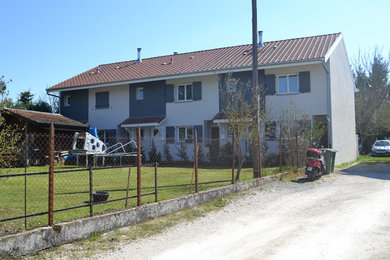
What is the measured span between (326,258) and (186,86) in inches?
737

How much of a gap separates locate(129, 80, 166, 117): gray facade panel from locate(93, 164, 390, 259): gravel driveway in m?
14.0

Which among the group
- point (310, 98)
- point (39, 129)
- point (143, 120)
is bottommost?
point (39, 129)

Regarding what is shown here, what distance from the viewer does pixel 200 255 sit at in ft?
17.5

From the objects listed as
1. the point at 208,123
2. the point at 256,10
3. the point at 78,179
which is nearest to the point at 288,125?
the point at 256,10

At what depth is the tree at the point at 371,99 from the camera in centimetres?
3367

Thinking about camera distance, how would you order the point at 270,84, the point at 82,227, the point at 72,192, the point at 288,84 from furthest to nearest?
the point at 270,84 → the point at 288,84 → the point at 72,192 → the point at 82,227

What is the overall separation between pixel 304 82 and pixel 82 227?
16184 millimetres

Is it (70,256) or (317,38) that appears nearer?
(70,256)

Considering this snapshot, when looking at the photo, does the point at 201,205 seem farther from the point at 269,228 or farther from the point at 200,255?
the point at 200,255

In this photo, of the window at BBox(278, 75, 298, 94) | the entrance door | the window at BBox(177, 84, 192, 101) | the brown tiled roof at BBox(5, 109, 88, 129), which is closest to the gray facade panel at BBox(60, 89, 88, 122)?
the brown tiled roof at BBox(5, 109, 88, 129)

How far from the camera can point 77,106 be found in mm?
26078

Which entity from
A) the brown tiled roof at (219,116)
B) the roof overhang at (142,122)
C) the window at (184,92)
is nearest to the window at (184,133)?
the roof overhang at (142,122)

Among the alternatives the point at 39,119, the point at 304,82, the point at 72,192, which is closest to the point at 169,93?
the point at 39,119

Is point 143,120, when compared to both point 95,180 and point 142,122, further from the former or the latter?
point 95,180
